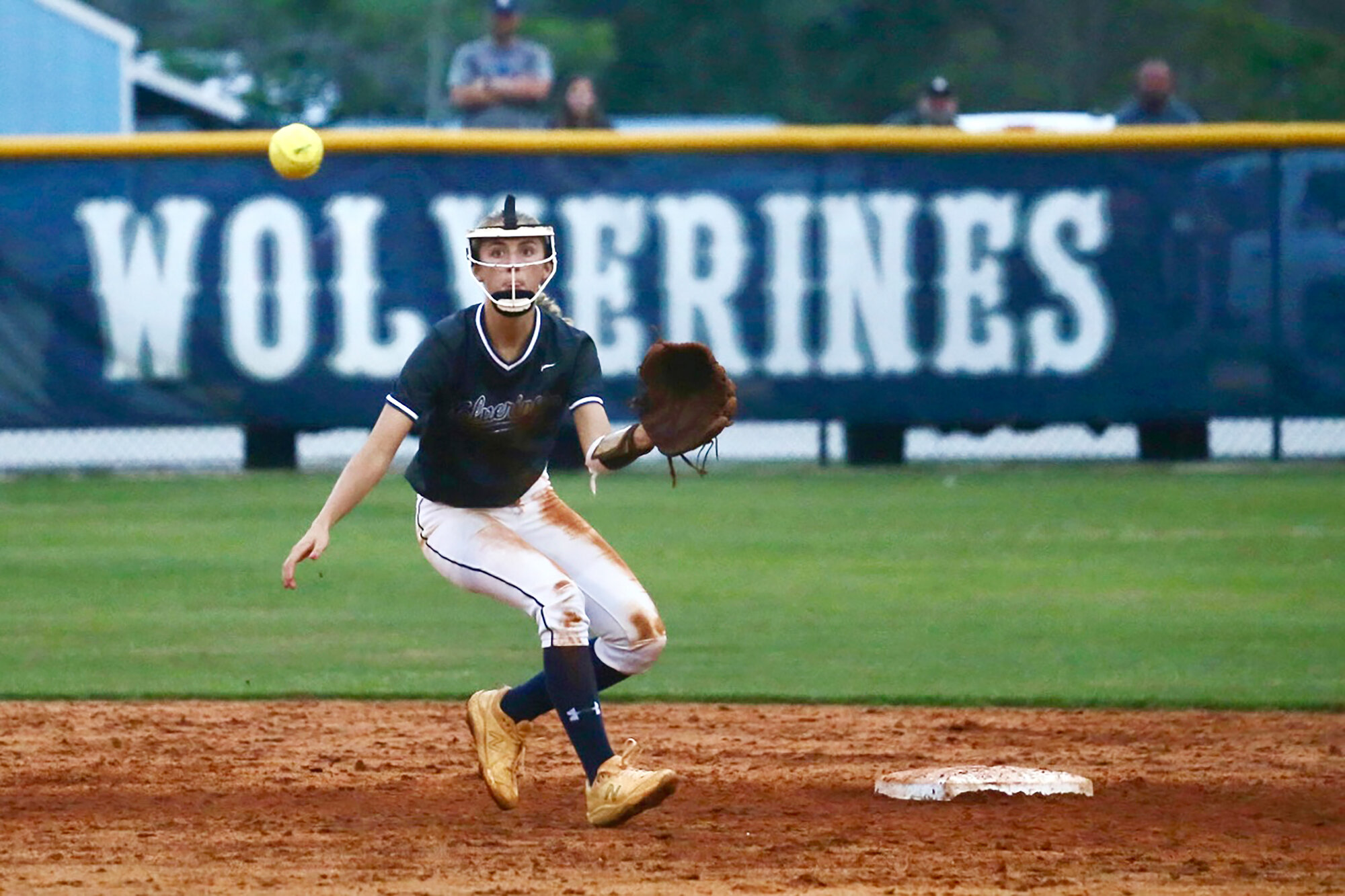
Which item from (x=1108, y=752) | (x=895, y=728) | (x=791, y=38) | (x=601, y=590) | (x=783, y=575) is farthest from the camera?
(x=791, y=38)

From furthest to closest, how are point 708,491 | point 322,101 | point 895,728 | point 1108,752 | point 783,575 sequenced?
point 322,101
point 708,491
point 783,575
point 895,728
point 1108,752

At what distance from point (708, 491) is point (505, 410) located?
7857mm

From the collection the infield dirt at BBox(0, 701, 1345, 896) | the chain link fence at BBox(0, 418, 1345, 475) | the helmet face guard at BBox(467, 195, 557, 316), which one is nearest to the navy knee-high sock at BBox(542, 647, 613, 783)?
the infield dirt at BBox(0, 701, 1345, 896)

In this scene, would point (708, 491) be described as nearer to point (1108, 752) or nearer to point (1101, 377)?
point (1101, 377)

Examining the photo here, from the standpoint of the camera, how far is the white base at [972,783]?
20.3ft

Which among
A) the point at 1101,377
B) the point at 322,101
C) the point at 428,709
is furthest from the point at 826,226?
the point at 322,101

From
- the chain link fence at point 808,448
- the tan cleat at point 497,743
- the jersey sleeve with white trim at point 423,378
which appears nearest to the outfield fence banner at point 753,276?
the chain link fence at point 808,448

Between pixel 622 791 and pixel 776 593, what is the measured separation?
4536 mm

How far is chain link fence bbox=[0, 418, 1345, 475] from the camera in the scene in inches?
574

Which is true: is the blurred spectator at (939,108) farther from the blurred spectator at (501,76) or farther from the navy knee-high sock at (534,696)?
the navy knee-high sock at (534,696)

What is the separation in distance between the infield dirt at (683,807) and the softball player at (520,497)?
225mm

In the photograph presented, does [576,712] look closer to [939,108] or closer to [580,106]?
[580,106]

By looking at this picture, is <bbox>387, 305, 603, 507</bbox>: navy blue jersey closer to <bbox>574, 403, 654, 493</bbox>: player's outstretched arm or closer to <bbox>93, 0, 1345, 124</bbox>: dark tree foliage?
<bbox>574, 403, 654, 493</bbox>: player's outstretched arm

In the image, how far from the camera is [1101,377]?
1437 cm
